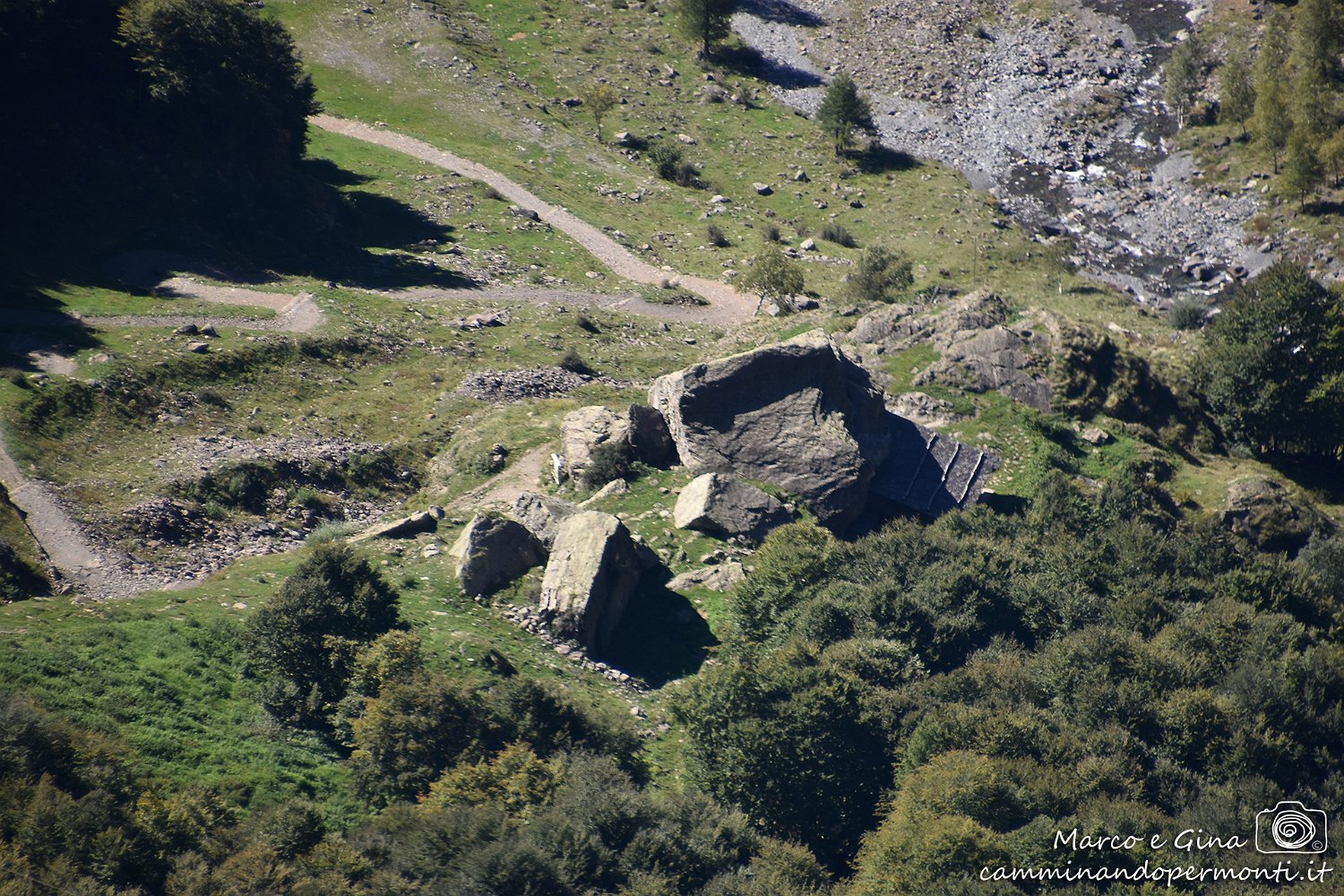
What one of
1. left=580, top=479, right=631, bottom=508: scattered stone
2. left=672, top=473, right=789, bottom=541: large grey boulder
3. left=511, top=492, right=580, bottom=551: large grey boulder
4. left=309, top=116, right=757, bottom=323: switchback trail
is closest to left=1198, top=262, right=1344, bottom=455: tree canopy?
left=672, top=473, right=789, bottom=541: large grey boulder

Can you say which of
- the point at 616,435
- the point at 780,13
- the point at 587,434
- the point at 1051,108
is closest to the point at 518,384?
the point at 587,434

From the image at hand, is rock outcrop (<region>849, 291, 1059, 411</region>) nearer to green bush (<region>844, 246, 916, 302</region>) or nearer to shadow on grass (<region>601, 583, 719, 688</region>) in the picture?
green bush (<region>844, 246, 916, 302</region>)

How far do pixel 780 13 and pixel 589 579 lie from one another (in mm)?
103594

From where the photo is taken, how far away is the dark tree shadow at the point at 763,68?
10956 cm

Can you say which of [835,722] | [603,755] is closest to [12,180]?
[603,755]

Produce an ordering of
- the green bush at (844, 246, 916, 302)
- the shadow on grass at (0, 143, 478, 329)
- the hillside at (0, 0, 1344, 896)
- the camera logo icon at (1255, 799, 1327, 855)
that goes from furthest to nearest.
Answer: the green bush at (844, 246, 916, 302) < the shadow on grass at (0, 143, 478, 329) < the hillside at (0, 0, 1344, 896) < the camera logo icon at (1255, 799, 1327, 855)

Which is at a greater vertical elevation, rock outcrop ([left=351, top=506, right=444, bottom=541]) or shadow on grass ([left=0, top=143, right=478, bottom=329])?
shadow on grass ([left=0, top=143, right=478, bottom=329])

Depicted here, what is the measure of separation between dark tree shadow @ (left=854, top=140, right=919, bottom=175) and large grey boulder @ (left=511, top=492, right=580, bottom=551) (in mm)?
67801

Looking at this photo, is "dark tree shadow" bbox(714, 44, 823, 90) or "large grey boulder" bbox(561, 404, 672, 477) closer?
"large grey boulder" bbox(561, 404, 672, 477)

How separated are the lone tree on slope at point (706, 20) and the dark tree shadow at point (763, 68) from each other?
2.28 meters


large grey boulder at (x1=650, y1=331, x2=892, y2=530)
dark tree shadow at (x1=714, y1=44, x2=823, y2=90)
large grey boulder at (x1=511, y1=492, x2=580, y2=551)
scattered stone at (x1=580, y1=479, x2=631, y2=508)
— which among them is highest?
dark tree shadow at (x1=714, y1=44, x2=823, y2=90)

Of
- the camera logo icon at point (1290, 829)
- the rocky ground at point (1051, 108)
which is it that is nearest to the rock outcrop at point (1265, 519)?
the camera logo icon at point (1290, 829)

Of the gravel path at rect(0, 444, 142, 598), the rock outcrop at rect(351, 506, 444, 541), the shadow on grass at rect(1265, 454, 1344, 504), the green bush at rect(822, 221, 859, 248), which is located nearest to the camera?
the gravel path at rect(0, 444, 142, 598)

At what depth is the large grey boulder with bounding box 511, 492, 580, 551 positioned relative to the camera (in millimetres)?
37906
